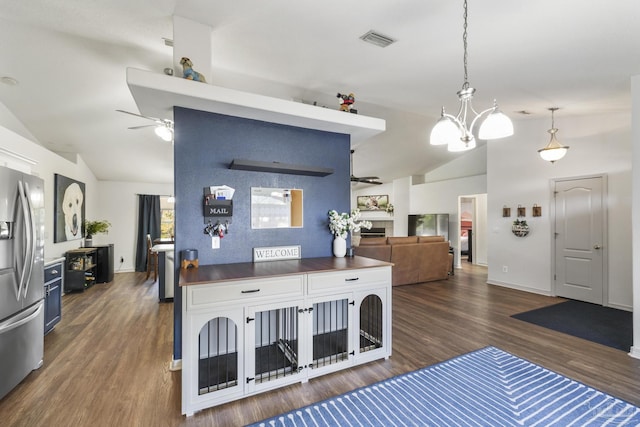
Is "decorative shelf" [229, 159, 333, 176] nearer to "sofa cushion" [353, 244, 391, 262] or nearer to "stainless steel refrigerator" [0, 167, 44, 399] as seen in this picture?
"stainless steel refrigerator" [0, 167, 44, 399]

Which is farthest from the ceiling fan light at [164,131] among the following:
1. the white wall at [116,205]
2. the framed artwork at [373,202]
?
the framed artwork at [373,202]

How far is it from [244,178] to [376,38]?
1.73 m

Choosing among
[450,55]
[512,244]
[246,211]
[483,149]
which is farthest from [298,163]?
[483,149]

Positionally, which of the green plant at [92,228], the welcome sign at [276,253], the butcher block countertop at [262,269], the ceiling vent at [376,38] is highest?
the ceiling vent at [376,38]

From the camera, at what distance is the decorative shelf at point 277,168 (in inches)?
102

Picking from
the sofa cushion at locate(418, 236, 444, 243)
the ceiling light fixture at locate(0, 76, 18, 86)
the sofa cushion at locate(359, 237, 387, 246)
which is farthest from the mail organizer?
the sofa cushion at locate(418, 236, 444, 243)

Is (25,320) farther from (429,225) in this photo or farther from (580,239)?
(429,225)

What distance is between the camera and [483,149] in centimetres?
770

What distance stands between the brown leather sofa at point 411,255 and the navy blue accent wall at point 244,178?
253cm

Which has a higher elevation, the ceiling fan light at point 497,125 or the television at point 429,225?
the ceiling fan light at point 497,125

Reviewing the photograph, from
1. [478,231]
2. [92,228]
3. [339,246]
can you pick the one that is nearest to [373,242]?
[339,246]

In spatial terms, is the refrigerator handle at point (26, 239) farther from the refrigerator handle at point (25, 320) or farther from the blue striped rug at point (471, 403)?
the blue striped rug at point (471, 403)

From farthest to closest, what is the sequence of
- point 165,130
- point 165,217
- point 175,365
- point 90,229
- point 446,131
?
point 165,217 → point 90,229 → point 165,130 → point 175,365 → point 446,131

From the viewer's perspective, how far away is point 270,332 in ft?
9.45
